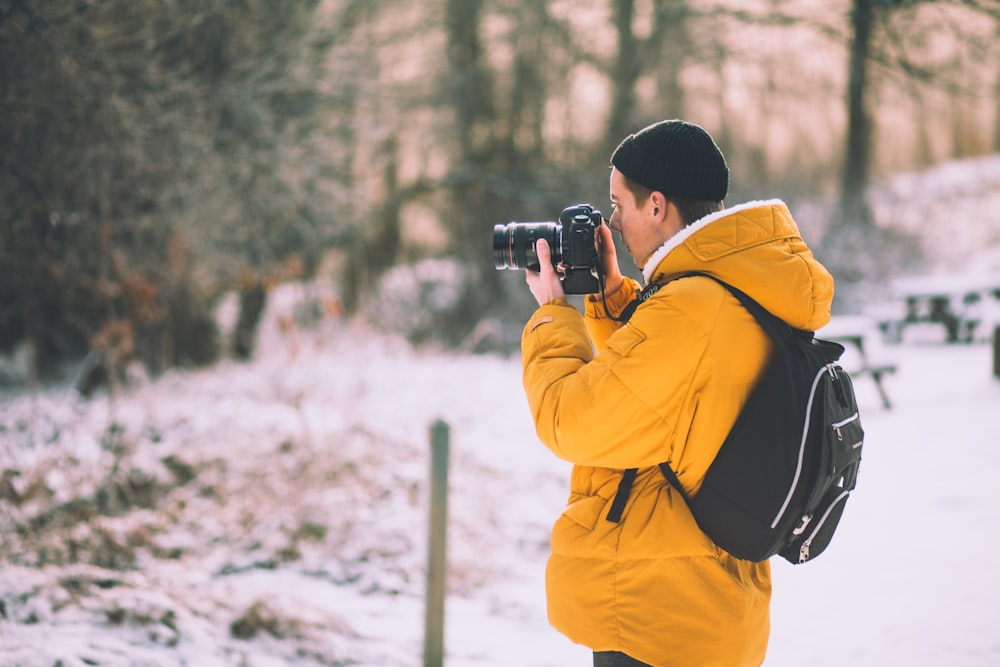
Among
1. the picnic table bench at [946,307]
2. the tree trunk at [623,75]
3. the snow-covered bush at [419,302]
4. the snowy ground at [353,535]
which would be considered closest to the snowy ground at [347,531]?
the snowy ground at [353,535]

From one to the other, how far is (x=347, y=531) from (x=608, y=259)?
126 inches

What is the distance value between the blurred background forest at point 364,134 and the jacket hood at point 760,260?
4.42 meters

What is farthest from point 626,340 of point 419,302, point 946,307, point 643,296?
point 946,307

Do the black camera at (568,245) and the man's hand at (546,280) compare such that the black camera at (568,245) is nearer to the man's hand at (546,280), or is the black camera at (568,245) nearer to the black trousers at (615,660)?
the man's hand at (546,280)

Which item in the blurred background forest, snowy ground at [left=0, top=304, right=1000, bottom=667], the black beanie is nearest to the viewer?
the black beanie

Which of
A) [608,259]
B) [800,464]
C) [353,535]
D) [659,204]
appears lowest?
[353,535]

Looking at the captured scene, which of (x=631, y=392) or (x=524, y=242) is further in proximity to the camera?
(x=524, y=242)

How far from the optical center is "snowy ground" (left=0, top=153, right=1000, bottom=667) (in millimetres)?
3371

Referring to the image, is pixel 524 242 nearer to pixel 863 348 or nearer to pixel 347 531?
pixel 347 531

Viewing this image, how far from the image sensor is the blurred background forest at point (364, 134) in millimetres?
5859

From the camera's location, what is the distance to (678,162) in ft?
5.28

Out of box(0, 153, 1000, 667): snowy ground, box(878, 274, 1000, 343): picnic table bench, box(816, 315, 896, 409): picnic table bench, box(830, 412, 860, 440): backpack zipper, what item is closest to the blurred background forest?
box(0, 153, 1000, 667): snowy ground

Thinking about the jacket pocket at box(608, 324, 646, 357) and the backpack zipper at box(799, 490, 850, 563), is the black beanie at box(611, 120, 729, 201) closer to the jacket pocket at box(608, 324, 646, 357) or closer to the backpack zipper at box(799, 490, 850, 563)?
the jacket pocket at box(608, 324, 646, 357)

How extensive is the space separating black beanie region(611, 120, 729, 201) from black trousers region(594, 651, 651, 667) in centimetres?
91
